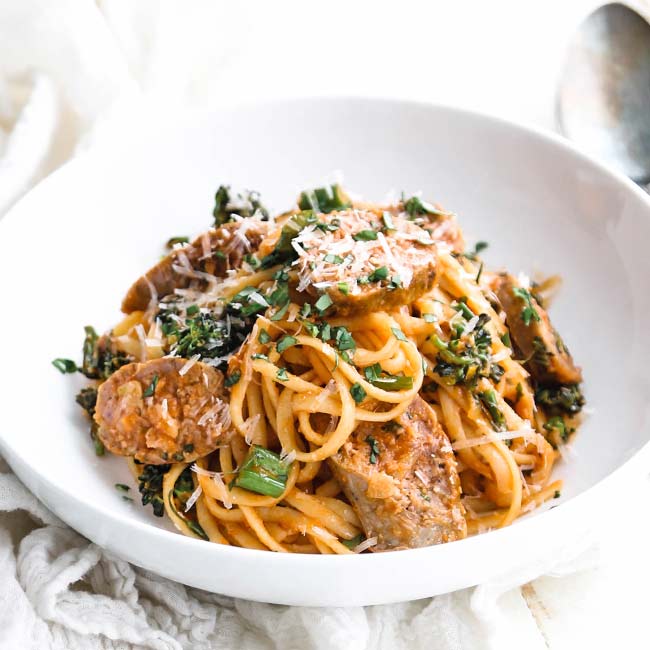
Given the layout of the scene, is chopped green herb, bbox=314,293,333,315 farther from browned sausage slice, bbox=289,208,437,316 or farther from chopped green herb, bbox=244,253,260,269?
chopped green herb, bbox=244,253,260,269

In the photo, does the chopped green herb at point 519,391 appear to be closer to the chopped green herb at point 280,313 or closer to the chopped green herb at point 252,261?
the chopped green herb at point 280,313

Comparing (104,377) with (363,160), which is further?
(363,160)

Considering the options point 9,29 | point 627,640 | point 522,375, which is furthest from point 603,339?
point 9,29

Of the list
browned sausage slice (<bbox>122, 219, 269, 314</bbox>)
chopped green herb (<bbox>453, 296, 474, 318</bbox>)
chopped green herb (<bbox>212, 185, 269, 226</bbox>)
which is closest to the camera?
chopped green herb (<bbox>453, 296, 474, 318</bbox>)

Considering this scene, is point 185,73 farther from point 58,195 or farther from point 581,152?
point 581,152

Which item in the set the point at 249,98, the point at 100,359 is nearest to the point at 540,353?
the point at 100,359

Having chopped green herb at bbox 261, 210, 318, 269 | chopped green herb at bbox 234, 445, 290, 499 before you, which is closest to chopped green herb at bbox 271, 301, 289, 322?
chopped green herb at bbox 261, 210, 318, 269

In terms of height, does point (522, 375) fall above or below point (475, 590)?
above
